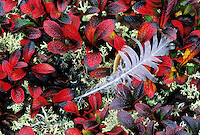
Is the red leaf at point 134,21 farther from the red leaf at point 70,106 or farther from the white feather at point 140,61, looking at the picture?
the red leaf at point 70,106

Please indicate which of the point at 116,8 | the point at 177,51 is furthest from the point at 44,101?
the point at 177,51

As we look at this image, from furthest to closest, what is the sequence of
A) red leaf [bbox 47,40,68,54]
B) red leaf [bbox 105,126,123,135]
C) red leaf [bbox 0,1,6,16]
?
1. red leaf [bbox 0,1,6,16]
2. red leaf [bbox 47,40,68,54]
3. red leaf [bbox 105,126,123,135]

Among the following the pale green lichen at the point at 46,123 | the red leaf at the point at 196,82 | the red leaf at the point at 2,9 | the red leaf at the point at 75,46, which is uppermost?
the red leaf at the point at 2,9

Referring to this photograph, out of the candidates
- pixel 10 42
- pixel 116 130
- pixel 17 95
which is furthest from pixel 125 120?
pixel 10 42

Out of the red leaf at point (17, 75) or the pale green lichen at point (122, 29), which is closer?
the red leaf at point (17, 75)

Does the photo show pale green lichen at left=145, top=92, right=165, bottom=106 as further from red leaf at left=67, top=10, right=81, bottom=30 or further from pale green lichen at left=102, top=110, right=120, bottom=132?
red leaf at left=67, top=10, right=81, bottom=30

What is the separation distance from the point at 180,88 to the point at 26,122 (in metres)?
1.06

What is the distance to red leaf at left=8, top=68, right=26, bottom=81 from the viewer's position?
1137 millimetres

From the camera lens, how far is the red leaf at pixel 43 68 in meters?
1.19

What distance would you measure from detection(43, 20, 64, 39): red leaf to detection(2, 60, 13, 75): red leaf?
31 cm

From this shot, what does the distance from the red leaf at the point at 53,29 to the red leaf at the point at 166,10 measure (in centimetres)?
62

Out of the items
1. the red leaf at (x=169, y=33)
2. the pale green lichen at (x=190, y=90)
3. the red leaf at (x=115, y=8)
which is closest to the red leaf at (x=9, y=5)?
the red leaf at (x=115, y=8)

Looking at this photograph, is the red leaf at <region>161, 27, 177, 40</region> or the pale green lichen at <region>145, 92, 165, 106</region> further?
the pale green lichen at <region>145, 92, 165, 106</region>

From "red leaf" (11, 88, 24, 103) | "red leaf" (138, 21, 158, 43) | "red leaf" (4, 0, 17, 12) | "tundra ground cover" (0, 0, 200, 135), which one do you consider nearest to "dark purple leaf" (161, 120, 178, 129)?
"tundra ground cover" (0, 0, 200, 135)
